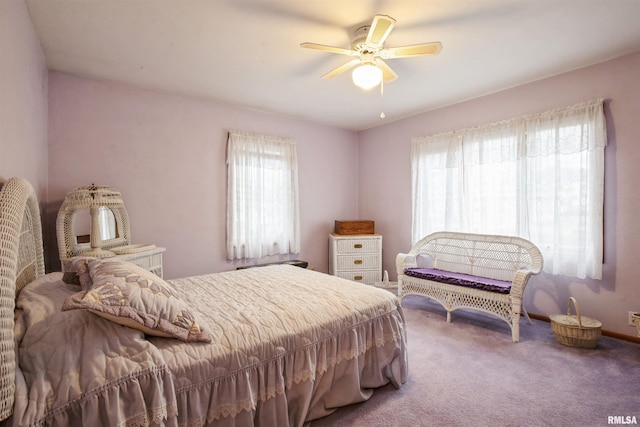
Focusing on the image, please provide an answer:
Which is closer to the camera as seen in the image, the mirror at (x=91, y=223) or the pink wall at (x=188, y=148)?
the pink wall at (x=188, y=148)

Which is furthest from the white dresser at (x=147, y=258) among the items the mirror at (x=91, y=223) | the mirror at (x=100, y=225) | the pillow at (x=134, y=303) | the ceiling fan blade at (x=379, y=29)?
the ceiling fan blade at (x=379, y=29)

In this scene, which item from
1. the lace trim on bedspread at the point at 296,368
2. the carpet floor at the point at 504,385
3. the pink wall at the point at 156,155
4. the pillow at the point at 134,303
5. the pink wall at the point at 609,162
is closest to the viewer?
the pillow at the point at 134,303

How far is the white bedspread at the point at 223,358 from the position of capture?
3.37 ft

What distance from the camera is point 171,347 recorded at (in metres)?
1.30

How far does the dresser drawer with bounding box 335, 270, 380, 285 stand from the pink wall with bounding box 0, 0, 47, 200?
361cm

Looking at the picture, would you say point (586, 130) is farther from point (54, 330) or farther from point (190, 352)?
point (54, 330)

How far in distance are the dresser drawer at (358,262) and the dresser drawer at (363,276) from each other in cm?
6

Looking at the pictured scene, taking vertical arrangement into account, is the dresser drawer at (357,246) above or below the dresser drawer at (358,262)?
above

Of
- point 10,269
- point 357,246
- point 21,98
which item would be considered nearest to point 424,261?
point 357,246

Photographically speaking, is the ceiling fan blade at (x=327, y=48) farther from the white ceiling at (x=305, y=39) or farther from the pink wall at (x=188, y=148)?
the pink wall at (x=188, y=148)

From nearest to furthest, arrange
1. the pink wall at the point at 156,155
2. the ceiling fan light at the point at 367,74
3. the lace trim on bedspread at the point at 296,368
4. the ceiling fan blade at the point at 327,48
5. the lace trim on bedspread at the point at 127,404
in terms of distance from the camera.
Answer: the lace trim on bedspread at the point at 127,404
the lace trim on bedspread at the point at 296,368
the ceiling fan blade at the point at 327,48
the ceiling fan light at the point at 367,74
the pink wall at the point at 156,155

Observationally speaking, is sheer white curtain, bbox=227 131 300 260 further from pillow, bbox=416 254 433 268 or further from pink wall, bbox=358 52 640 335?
pink wall, bbox=358 52 640 335

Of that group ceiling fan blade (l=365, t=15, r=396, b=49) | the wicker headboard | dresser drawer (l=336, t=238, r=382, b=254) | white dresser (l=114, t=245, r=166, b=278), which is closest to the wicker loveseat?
dresser drawer (l=336, t=238, r=382, b=254)

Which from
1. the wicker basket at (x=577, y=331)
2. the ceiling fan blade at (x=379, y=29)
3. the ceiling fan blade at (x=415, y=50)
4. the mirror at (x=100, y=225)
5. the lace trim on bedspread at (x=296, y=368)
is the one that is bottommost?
the wicker basket at (x=577, y=331)
